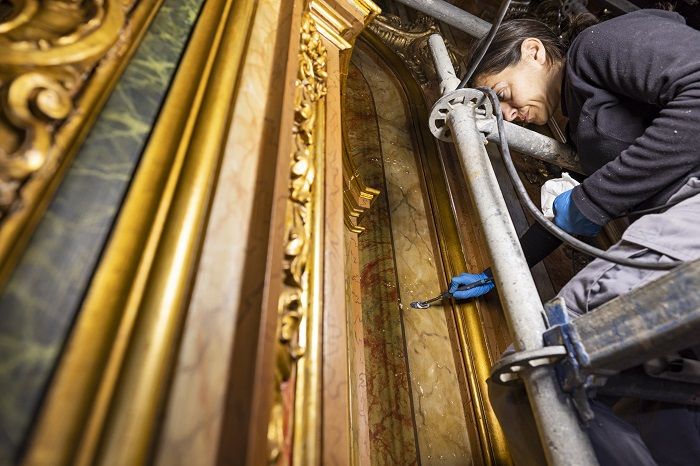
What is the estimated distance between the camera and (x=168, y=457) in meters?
0.31

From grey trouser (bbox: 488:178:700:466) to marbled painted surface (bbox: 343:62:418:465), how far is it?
601 mm

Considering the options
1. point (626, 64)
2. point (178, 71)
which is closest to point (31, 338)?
point (178, 71)

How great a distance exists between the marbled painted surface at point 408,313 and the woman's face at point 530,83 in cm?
81

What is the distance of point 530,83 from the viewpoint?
138cm

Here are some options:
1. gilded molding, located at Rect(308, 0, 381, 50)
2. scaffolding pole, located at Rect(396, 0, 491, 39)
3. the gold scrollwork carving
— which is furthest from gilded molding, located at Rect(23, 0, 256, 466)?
scaffolding pole, located at Rect(396, 0, 491, 39)

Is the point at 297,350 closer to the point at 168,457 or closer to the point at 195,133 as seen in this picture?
the point at 168,457

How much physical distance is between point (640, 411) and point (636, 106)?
0.83m

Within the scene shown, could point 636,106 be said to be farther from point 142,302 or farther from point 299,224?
point 142,302

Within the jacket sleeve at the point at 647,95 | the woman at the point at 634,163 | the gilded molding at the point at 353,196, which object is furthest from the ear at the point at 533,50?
the gilded molding at the point at 353,196

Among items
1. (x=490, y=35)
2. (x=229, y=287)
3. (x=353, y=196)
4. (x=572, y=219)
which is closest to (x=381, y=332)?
(x=353, y=196)

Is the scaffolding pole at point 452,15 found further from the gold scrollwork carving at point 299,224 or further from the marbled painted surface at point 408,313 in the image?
the gold scrollwork carving at point 299,224

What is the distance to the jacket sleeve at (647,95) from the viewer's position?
Result: 0.89 m

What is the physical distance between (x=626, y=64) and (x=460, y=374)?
1.21 meters

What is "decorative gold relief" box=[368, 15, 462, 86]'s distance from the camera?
308 centimetres
